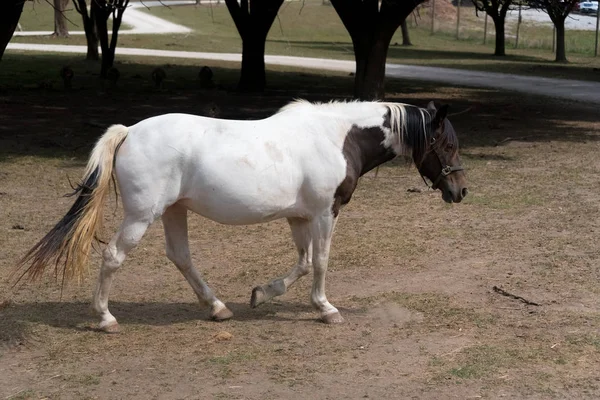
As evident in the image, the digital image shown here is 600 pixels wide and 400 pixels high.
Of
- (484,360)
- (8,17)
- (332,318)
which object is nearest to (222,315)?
(332,318)

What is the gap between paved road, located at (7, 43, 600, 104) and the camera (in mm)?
24188

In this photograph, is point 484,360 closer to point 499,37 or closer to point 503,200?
point 503,200

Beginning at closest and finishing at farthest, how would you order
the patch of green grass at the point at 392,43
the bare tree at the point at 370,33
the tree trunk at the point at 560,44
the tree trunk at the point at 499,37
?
the bare tree at the point at 370,33, the patch of green grass at the point at 392,43, the tree trunk at the point at 560,44, the tree trunk at the point at 499,37

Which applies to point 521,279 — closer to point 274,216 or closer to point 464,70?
point 274,216

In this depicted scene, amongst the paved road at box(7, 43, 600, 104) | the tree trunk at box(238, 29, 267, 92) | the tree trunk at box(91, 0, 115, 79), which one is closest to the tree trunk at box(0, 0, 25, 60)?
the tree trunk at box(238, 29, 267, 92)

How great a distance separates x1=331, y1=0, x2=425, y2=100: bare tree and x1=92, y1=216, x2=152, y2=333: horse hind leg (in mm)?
12039

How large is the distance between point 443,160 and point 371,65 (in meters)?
11.4

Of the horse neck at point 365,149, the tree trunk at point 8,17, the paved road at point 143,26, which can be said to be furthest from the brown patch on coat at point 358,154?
the paved road at point 143,26

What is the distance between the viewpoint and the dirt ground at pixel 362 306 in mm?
5680

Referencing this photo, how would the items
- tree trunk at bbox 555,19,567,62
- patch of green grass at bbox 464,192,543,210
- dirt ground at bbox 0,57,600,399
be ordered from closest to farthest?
dirt ground at bbox 0,57,600,399
patch of green grass at bbox 464,192,543,210
tree trunk at bbox 555,19,567,62

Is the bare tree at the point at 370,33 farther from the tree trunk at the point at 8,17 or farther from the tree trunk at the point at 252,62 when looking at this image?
the tree trunk at the point at 8,17

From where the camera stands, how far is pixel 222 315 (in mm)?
6887

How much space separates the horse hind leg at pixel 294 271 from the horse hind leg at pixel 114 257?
105 centimetres

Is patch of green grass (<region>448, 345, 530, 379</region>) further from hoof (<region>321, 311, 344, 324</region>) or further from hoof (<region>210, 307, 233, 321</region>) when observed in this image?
hoof (<region>210, 307, 233, 321</region>)
